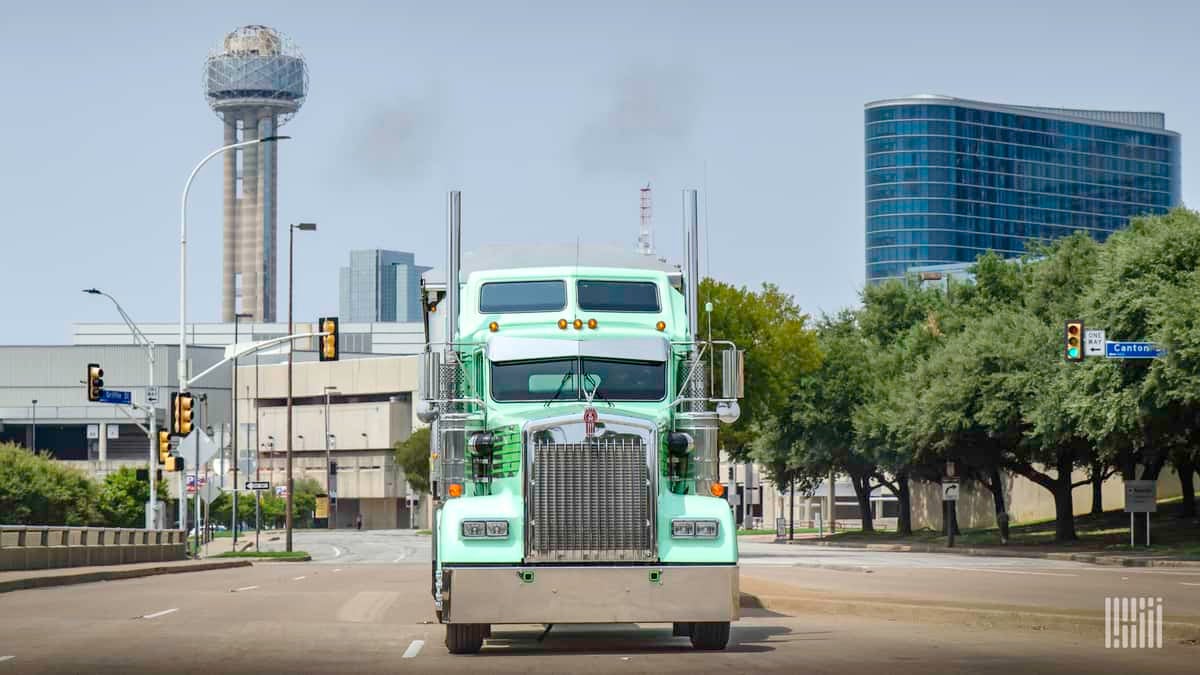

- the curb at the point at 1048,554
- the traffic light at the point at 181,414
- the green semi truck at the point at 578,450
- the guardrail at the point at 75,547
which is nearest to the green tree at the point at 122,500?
the curb at the point at 1048,554

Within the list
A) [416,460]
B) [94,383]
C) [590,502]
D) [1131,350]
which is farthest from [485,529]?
[416,460]

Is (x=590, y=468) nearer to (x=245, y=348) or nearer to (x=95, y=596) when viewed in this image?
(x=95, y=596)

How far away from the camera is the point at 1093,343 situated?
44125 mm

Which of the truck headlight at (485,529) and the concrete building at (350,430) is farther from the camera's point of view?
the concrete building at (350,430)

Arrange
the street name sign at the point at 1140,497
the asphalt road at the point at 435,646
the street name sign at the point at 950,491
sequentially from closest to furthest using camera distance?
1. the asphalt road at the point at 435,646
2. the street name sign at the point at 1140,497
3. the street name sign at the point at 950,491

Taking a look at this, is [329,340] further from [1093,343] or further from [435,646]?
[435,646]

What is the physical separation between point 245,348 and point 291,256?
85.2 ft

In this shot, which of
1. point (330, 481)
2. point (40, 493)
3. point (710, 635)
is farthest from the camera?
point (330, 481)

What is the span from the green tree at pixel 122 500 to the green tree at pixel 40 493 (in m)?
1.44

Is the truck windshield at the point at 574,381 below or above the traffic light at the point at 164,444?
above

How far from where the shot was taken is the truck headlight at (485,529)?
59.0ft

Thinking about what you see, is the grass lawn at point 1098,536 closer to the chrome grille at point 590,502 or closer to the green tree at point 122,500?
the chrome grille at point 590,502

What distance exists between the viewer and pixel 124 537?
49.9 meters

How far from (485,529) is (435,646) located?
93.0 inches
